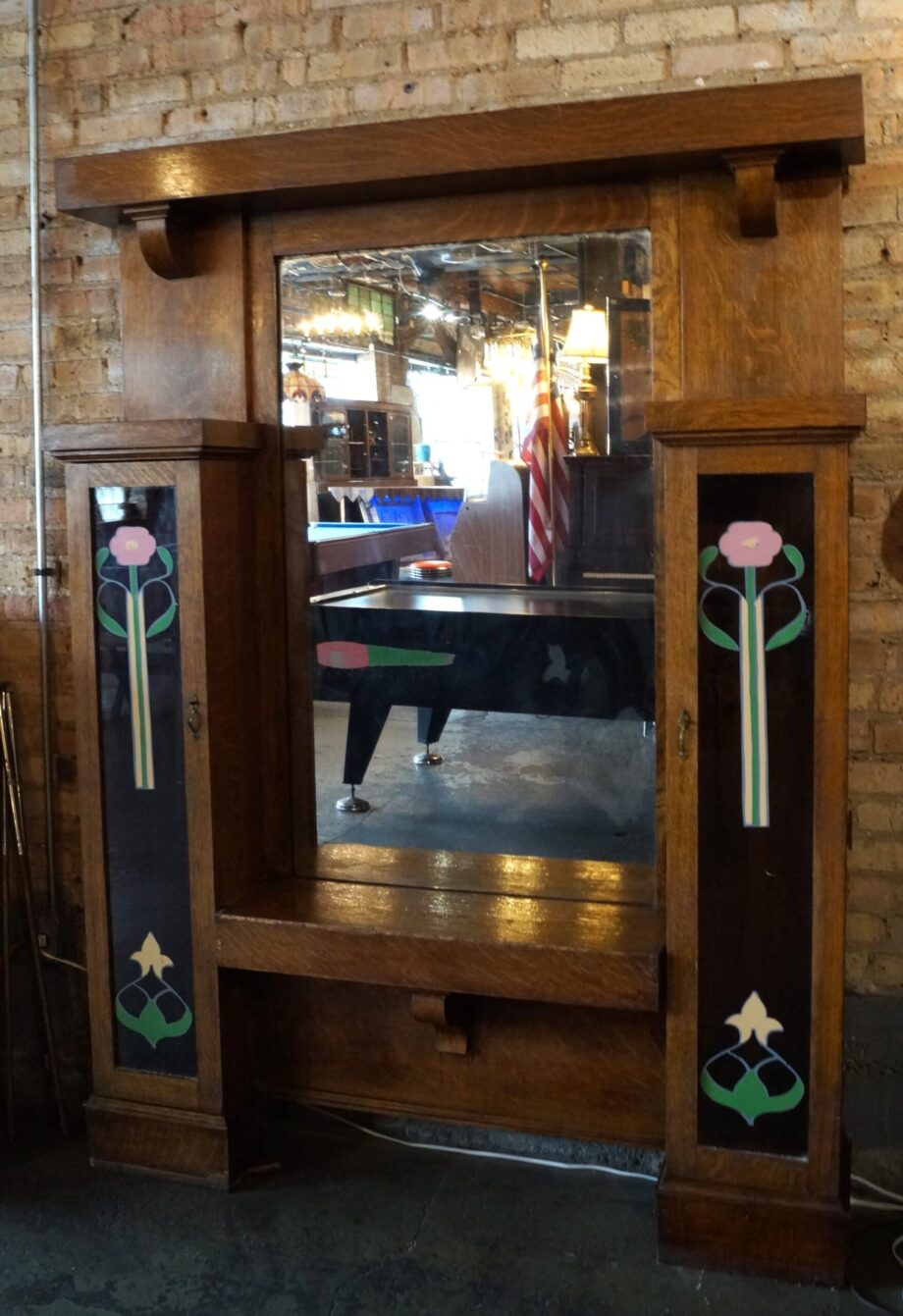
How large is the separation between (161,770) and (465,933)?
0.75 meters

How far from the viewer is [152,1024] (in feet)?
9.09

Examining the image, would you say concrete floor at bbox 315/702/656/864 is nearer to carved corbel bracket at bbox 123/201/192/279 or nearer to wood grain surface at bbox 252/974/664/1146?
wood grain surface at bbox 252/974/664/1146

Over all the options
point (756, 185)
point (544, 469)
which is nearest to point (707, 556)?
point (544, 469)

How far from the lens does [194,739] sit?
2.63m

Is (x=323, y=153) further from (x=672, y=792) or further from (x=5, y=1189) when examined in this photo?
(x=5, y=1189)

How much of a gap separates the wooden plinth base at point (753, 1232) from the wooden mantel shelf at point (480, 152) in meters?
1.93

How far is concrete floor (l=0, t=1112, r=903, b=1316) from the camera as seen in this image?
238cm

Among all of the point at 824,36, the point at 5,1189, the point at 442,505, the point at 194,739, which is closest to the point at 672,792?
the point at 442,505

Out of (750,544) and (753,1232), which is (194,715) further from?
(753,1232)

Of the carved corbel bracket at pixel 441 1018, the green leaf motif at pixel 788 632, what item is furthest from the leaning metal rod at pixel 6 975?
the green leaf motif at pixel 788 632

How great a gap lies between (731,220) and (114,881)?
1866 mm

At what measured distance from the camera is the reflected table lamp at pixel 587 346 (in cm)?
250

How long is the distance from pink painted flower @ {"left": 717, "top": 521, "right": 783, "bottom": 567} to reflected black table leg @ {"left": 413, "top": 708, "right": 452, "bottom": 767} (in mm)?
752

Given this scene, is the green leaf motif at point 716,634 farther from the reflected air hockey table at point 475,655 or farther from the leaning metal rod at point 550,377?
the leaning metal rod at point 550,377
